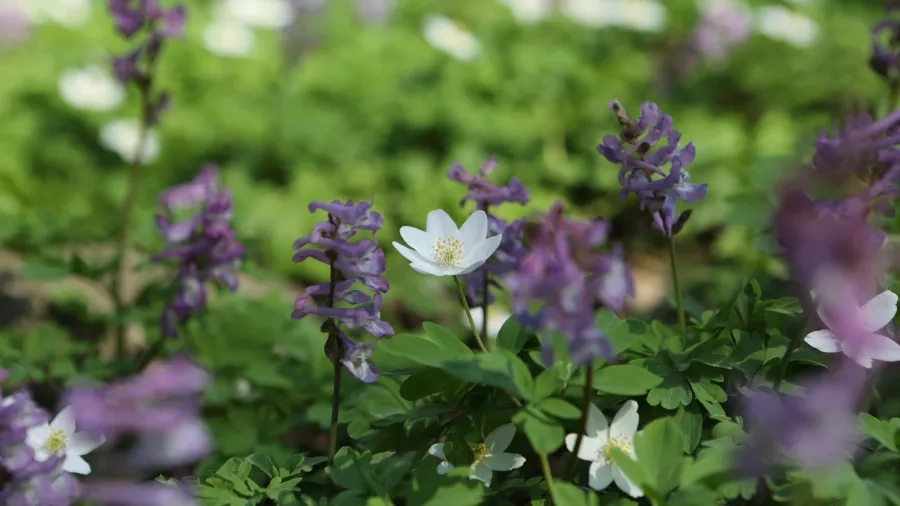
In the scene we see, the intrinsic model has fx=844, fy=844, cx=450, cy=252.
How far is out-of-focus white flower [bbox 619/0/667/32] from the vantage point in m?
5.38

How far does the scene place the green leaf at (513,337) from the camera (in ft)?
4.77

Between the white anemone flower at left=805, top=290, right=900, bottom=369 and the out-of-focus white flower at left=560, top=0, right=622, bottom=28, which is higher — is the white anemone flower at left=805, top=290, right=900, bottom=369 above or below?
above

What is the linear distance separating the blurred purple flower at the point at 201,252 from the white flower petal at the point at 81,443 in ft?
2.16

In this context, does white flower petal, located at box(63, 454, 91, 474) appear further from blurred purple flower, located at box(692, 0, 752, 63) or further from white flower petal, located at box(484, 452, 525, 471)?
blurred purple flower, located at box(692, 0, 752, 63)

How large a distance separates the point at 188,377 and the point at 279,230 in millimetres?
2734

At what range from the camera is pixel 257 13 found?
5.50m

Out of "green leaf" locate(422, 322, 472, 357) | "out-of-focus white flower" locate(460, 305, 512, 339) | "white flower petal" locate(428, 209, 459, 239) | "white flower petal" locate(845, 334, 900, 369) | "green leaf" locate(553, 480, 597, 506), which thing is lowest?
"out-of-focus white flower" locate(460, 305, 512, 339)

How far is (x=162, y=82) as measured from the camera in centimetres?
471

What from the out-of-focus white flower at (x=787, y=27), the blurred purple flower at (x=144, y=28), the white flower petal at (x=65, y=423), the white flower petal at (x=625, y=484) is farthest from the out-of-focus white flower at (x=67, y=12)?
the white flower petal at (x=625, y=484)

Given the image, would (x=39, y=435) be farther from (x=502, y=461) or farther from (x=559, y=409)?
(x=559, y=409)

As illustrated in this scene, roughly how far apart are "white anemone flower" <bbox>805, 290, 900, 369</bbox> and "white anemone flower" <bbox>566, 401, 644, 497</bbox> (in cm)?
34

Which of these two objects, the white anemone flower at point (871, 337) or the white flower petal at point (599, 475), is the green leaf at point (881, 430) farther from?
the white flower petal at point (599, 475)

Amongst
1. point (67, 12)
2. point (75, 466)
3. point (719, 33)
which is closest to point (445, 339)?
point (75, 466)

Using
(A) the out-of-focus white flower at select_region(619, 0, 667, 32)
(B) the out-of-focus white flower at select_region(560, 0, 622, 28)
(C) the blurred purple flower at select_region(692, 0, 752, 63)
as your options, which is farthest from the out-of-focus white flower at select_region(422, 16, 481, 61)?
(C) the blurred purple flower at select_region(692, 0, 752, 63)
